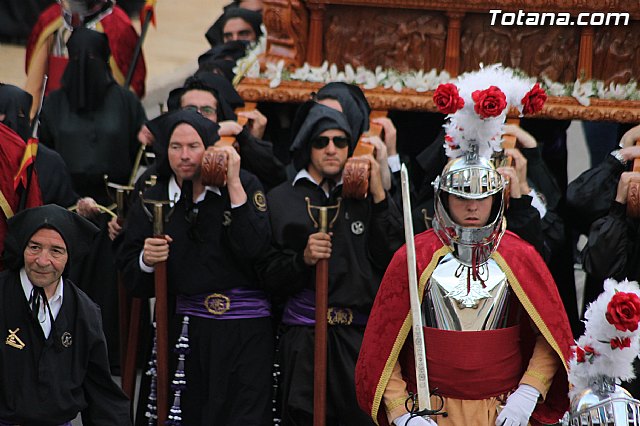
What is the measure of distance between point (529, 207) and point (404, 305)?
5.02 feet

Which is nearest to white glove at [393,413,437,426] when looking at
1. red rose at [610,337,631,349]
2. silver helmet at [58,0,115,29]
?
red rose at [610,337,631,349]

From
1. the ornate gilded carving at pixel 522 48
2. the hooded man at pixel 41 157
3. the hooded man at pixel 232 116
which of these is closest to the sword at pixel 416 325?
the hooded man at pixel 232 116

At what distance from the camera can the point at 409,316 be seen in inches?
289

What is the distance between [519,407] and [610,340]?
2.62ft

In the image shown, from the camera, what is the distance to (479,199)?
7.19 m

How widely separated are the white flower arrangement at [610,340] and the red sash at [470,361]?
73cm

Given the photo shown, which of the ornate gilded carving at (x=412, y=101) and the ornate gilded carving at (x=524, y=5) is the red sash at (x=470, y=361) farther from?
the ornate gilded carving at (x=524, y=5)

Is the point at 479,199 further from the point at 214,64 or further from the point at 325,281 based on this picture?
the point at 214,64

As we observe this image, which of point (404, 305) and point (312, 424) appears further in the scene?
point (312, 424)

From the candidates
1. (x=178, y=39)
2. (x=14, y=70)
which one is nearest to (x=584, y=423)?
(x=14, y=70)

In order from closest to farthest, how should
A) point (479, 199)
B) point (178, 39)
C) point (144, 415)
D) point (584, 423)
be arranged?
point (584, 423)
point (479, 199)
point (144, 415)
point (178, 39)

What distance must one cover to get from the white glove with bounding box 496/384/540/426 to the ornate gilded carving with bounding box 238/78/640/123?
2681 mm

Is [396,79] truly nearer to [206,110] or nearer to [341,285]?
[206,110]

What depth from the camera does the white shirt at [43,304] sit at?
7453 mm
